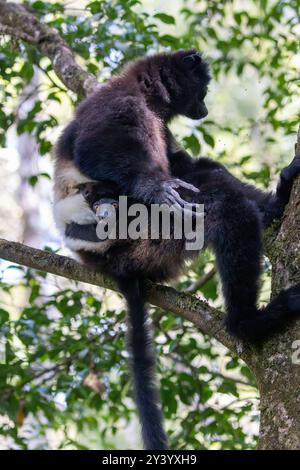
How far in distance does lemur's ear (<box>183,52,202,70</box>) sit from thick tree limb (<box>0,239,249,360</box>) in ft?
6.59

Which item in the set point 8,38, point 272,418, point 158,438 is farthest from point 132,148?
point 8,38

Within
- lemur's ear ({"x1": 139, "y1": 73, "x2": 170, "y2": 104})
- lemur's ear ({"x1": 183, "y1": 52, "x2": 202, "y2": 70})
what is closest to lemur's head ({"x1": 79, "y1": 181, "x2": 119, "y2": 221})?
lemur's ear ({"x1": 139, "y1": 73, "x2": 170, "y2": 104})

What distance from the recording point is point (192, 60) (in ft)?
19.0

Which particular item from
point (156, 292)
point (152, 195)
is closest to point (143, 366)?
point (156, 292)

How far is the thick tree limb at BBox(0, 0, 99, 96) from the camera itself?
19.9 feet

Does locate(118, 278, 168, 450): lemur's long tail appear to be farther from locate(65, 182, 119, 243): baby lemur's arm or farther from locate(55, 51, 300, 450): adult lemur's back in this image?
locate(65, 182, 119, 243): baby lemur's arm

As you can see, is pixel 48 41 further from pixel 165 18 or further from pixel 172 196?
pixel 172 196

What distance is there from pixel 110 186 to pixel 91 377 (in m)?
2.02

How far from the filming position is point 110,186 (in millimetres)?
4871

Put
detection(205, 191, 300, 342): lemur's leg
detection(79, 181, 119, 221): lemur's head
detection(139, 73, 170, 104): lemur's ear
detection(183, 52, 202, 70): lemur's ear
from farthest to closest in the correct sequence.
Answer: detection(183, 52, 202, 70): lemur's ear, detection(139, 73, 170, 104): lemur's ear, detection(79, 181, 119, 221): lemur's head, detection(205, 191, 300, 342): lemur's leg

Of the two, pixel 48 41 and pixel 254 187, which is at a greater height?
pixel 48 41

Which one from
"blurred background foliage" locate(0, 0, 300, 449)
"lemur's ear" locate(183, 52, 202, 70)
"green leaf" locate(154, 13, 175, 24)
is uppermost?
"green leaf" locate(154, 13, 175, 24)

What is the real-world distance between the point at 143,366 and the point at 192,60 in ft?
8.63
